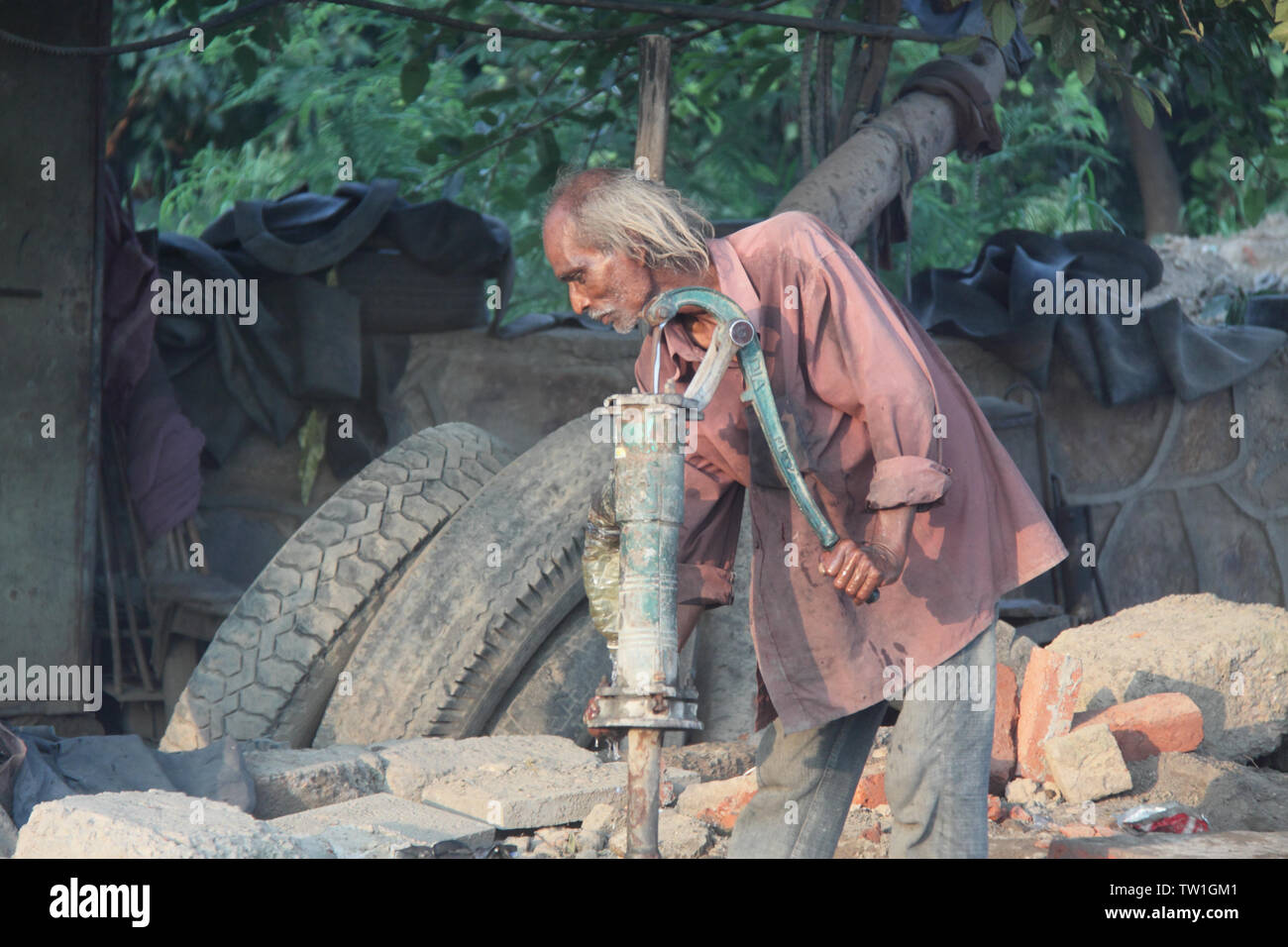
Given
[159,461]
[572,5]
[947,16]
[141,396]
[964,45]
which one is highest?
[947,16]

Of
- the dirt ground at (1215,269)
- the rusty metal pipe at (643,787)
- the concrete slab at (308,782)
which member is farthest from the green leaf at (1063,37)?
the dirt ground at (1215,269)

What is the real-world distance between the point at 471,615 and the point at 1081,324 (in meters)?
4.07

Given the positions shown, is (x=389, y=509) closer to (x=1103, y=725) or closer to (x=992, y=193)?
(x=1103, y=725)

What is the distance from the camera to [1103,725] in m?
3.71

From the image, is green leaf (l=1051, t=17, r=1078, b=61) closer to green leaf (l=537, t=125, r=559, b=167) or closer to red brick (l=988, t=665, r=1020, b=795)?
red brick (l=988, t=665, r=1020, b=795)

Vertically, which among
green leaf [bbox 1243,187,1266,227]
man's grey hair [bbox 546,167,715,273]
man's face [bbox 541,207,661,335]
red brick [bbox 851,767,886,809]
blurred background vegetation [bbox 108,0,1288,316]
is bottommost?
red brick [bbox 851,767,886,809]

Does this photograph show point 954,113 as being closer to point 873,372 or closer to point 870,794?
point 870,794

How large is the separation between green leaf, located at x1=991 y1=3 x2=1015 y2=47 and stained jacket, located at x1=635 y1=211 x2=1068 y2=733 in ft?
4.33

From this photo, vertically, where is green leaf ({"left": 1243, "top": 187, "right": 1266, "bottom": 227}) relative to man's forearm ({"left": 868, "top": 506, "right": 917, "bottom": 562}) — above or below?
above

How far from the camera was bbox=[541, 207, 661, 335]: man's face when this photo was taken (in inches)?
91.7

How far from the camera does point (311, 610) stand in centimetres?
446

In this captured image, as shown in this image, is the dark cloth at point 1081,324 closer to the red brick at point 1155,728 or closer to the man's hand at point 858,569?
the red brick at point 1155,728

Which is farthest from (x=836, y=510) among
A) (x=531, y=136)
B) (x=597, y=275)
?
(x=531, y=136)

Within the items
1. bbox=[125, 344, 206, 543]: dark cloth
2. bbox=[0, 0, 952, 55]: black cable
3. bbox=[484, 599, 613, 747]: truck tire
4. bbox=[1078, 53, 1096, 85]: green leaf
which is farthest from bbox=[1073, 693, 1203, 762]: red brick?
bbox=[125, 344, 206, 543]: dark cloth
